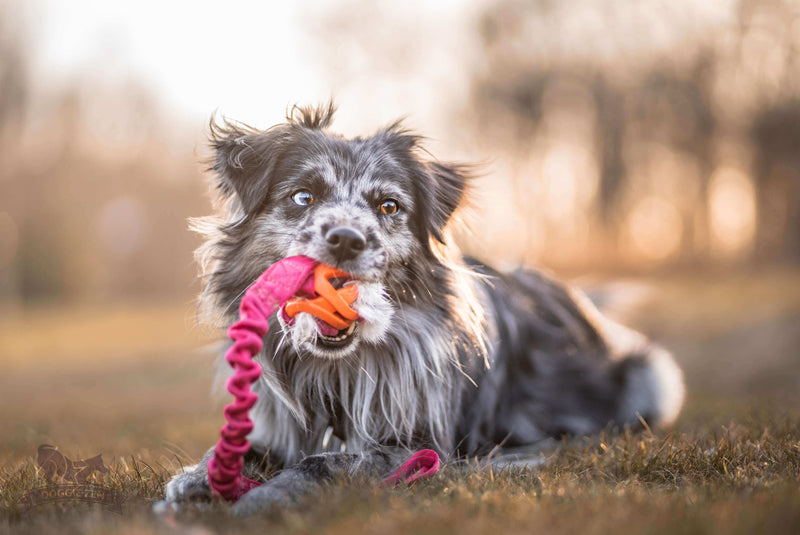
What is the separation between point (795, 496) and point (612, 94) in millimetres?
17001

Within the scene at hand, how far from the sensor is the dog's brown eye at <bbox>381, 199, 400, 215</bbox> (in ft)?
12.4

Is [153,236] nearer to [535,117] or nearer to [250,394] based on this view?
[535,117]

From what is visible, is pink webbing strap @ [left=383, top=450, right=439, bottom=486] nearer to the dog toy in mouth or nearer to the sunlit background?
the dog toy in mouth

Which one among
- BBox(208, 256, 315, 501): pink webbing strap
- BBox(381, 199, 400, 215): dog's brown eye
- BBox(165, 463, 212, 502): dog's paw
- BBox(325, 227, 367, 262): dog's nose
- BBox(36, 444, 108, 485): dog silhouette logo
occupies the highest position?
BBox(381, 199, 400, 215): dog's brown eye

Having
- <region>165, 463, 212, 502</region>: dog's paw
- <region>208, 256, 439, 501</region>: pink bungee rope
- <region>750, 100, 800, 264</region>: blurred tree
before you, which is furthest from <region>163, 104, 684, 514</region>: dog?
<region>750, 100, 800, 264</region>: blurred tree

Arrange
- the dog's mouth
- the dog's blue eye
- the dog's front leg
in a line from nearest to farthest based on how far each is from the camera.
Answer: the dog's front leg
the dog's mouth
the dog's blue eye

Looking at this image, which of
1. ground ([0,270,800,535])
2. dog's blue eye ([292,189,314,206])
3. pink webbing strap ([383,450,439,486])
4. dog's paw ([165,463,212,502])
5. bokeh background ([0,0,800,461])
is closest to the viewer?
ground ([0,270,800,535])

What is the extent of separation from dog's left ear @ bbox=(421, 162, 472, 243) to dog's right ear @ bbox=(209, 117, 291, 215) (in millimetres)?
953

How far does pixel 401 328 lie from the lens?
372 centimetres

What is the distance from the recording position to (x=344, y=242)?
3197 mm

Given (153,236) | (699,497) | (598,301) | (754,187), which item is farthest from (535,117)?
(153,236)

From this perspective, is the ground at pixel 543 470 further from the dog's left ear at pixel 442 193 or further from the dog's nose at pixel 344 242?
the dog's left ear at pixel 442 193

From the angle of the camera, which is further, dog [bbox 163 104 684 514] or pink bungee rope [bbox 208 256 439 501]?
dog [bbox 163 104 684 514]

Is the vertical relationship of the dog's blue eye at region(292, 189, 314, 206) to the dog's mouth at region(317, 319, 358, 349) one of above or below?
above
